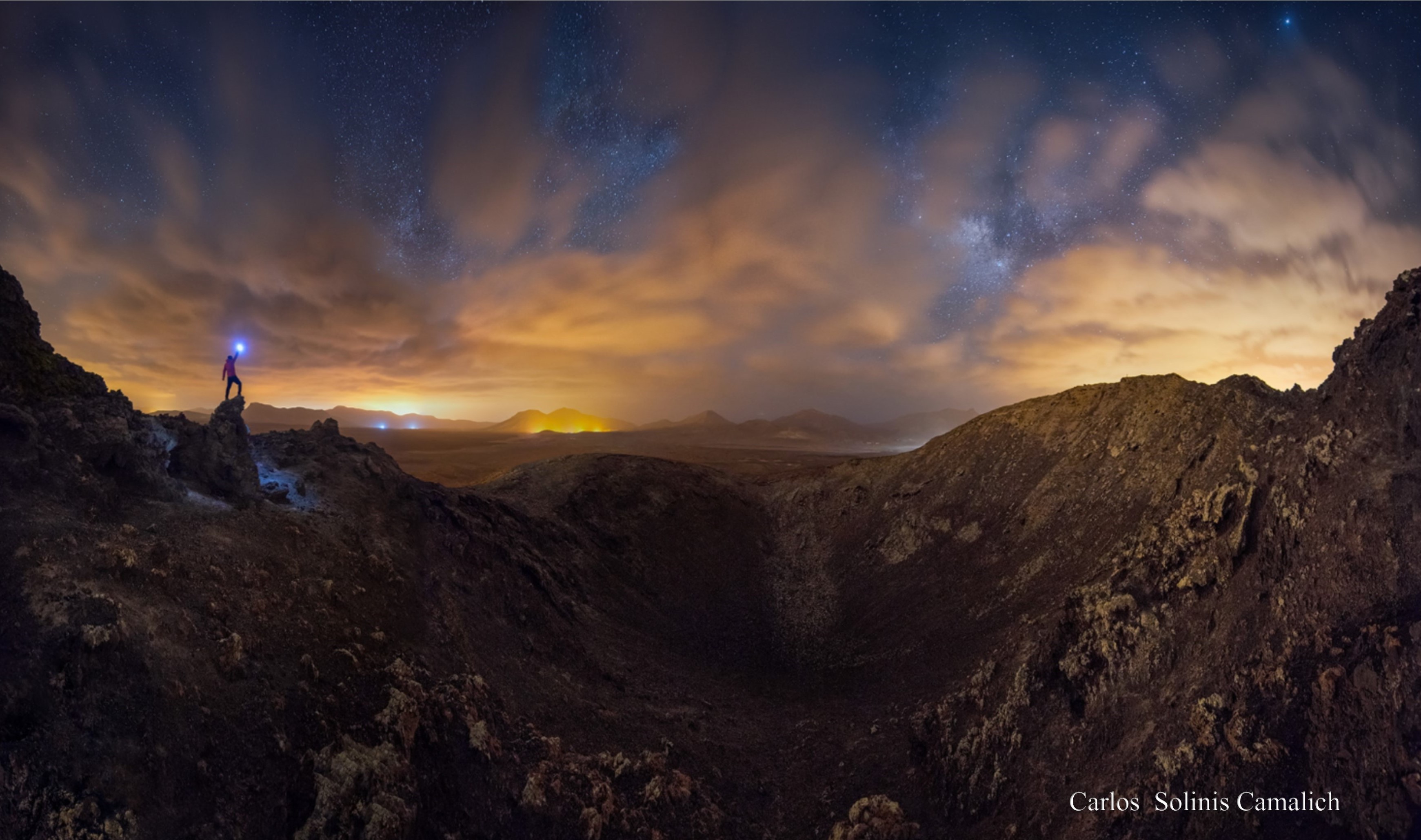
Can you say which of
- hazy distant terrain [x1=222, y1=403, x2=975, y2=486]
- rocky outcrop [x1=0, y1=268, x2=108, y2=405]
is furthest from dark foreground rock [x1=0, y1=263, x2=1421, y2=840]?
hazy distant terrain [x1=222, y1=403, x2=975, y2=486]

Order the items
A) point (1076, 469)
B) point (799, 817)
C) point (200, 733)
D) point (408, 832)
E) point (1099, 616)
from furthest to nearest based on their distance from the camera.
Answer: point (1076, 469)
point (1099, 616)
point (799, 817)
point (408, 832)
point (200, 733)

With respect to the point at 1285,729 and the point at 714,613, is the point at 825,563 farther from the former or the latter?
the point at 1285,729

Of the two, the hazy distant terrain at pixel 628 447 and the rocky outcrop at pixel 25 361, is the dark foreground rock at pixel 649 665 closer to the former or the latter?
the rocky outcrop at pixel 25 361

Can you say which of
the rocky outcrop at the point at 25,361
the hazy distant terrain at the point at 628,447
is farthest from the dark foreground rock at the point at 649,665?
the hazy distant terrain at the point at 628,447

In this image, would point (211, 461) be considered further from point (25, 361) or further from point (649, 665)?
point (649, 665)

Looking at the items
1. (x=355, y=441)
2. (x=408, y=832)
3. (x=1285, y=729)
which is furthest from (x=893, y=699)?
(x=355, y=441)

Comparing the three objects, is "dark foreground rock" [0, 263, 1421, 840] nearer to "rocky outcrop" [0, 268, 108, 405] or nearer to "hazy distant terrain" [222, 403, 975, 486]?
"rocky outcrop" [0, 268, 108, 405]

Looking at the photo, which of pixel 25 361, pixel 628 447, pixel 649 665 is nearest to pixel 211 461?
pixel 25 361

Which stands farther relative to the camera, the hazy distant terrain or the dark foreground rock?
the hazy distant terrain

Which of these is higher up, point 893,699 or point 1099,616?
point 1099,616
